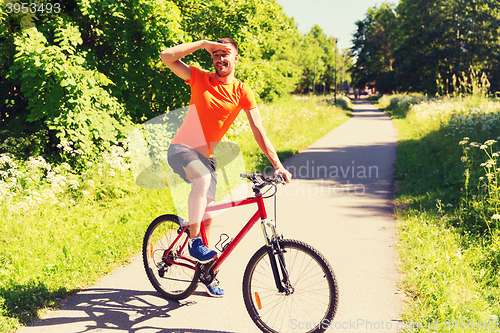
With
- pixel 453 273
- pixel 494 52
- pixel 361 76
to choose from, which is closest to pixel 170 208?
pixel 453 273

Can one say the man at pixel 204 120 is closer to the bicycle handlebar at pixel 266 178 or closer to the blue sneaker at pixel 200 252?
the blue sneaker at pixel 200 252

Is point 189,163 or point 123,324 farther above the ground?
point 189,163

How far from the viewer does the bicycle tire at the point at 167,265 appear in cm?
382

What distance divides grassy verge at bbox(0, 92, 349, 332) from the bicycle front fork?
83.9 inches

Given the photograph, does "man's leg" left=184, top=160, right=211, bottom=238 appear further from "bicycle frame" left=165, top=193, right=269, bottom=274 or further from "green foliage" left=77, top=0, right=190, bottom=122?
"green foliage" left=77, top=0, right=190, bottom=122

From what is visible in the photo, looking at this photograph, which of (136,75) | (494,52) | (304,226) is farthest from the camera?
(494,52)

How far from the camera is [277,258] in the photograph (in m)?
3.11

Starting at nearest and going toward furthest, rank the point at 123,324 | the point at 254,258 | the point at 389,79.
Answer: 1. the point at 254,258
2. the point at 123,324
3. the point at 389,79

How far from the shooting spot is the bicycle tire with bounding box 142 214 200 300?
3822mm

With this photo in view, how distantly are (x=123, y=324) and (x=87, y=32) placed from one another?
677 cm

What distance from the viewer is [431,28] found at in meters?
46.3

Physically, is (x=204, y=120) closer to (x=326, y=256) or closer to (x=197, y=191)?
(x=197, y=191)

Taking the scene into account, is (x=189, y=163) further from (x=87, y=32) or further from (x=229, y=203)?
(x=87, y=32)

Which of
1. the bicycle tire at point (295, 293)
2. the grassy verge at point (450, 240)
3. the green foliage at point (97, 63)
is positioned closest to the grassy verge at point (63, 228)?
the green foliage at point (97, 63)
